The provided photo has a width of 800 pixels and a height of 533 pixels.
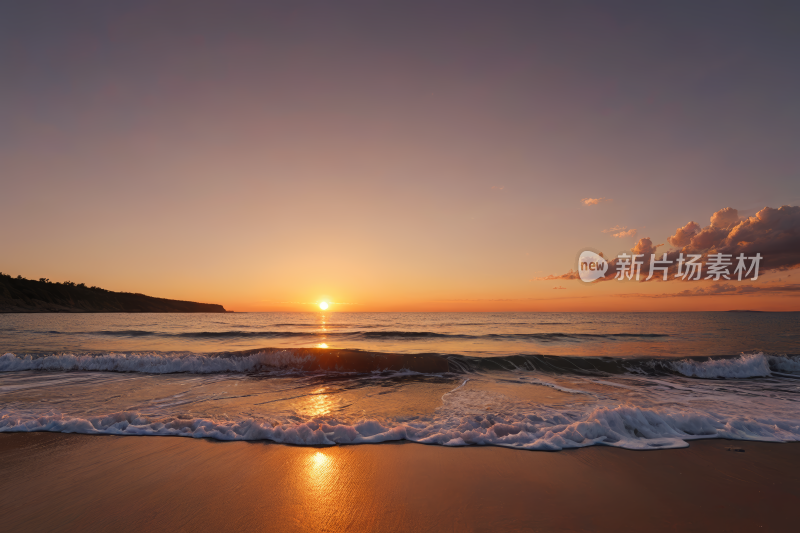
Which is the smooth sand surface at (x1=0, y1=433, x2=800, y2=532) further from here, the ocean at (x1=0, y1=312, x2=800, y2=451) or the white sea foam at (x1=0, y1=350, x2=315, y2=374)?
the white sea foam at (x1=0, y1=350, x2=315, y2=374)

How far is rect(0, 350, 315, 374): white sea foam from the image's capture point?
42.6 feet

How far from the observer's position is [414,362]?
1410 cm

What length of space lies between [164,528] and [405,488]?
99.4 inches

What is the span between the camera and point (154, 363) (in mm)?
13406

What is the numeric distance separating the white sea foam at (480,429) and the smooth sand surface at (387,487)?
28 cm

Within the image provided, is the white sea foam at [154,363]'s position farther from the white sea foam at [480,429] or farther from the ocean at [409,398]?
the white sea foam at [480,429]

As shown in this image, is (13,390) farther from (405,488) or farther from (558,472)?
(558,472)

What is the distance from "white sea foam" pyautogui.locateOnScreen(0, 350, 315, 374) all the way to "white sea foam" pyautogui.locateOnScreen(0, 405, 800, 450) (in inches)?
266

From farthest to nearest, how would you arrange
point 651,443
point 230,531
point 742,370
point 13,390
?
1. point 742,370
2. point 13,390
3. point 651,443
4. point 230,531

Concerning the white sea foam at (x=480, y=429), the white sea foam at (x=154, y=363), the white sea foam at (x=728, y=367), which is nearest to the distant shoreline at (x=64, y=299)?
the white sea foam at (x=154, y=363)

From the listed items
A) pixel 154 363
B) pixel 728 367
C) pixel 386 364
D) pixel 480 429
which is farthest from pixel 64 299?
pixel 728 367

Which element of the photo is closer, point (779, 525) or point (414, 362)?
point (779, 525)

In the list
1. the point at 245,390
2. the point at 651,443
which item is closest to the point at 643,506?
the point at 651,443

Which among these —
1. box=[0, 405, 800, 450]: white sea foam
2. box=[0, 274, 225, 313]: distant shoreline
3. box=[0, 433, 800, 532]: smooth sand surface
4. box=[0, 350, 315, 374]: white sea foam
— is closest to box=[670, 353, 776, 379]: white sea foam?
box=[0, 405, 800, 450]: white sea foam
